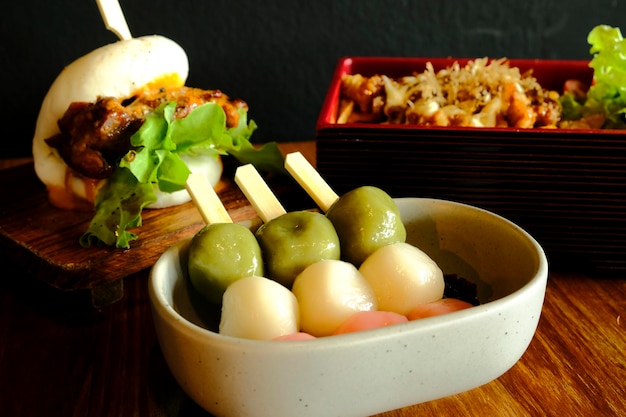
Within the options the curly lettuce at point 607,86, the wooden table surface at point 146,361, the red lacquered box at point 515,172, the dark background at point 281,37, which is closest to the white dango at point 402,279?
the wooden table surface at point 146,361

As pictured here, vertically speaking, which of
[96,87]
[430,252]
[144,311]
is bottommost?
[144,311]

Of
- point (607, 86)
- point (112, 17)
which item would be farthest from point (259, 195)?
point (607, 86)

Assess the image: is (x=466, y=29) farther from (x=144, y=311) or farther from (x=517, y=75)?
(x=144, y=311)

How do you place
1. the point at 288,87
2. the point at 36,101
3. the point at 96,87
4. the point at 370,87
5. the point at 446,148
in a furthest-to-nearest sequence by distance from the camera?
the point at 288,87
the point at 36,101
the point at 370,87
the point at 96,87
the point at 446,148

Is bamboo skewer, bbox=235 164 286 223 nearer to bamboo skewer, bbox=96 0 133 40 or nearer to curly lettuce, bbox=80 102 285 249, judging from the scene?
curly lettuce, bbox=80 102 285 249

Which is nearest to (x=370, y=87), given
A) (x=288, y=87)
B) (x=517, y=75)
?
(x=517, y=75)

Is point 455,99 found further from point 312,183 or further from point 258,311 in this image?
point 258,311
